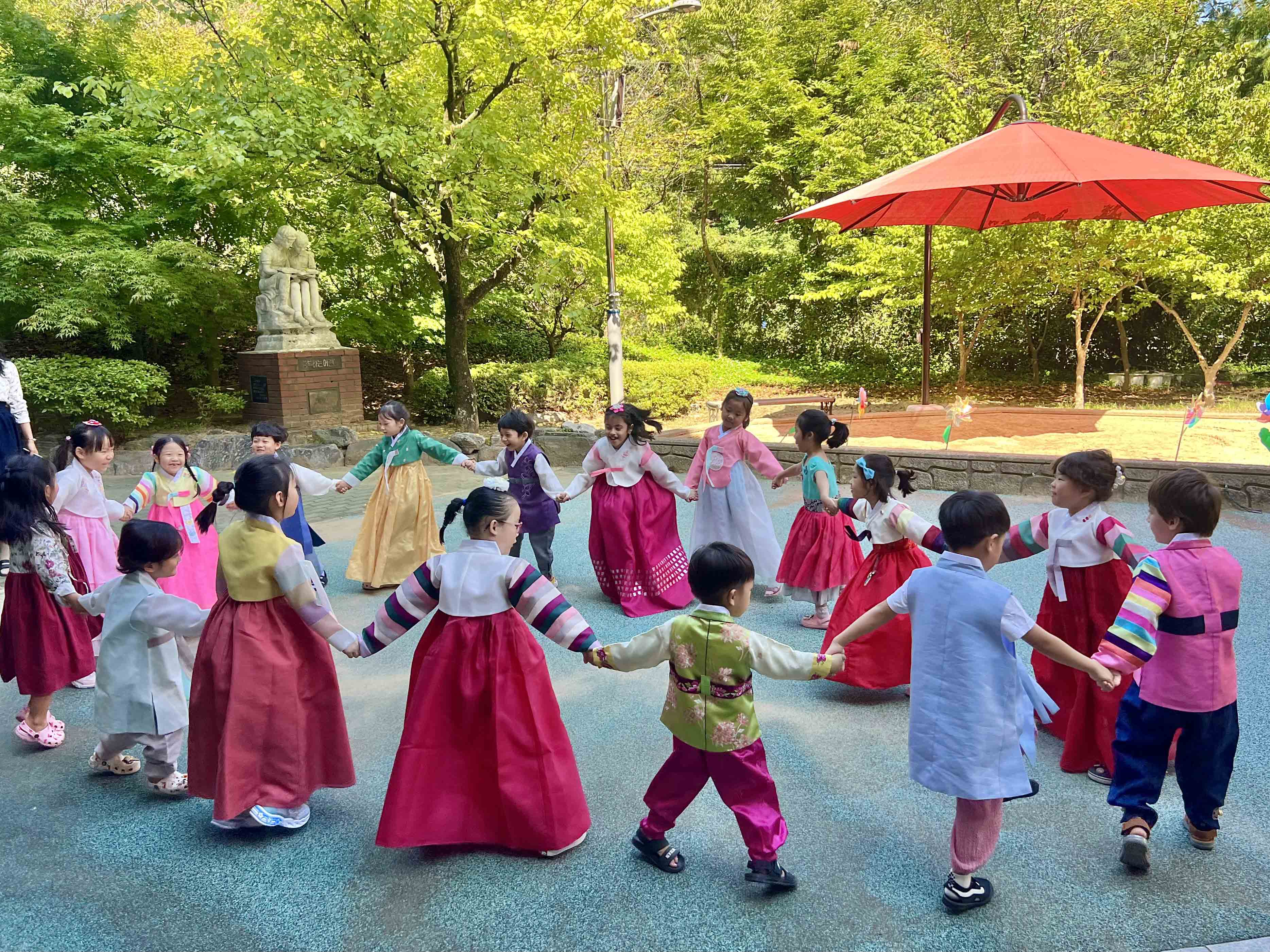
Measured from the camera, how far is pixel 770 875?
2891 millimetres

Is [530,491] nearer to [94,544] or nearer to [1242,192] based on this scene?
[94,544]

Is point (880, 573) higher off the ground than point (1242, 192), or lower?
lower

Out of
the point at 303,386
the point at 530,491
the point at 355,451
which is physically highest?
the point at 303,386

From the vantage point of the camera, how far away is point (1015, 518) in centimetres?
808

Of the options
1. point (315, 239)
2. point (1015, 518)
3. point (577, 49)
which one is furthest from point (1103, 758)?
point (315, 239)

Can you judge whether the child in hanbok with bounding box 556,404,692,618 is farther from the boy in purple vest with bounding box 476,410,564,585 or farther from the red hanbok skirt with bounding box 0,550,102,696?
the red hanbok skirt with bounding box 0,550,102,696

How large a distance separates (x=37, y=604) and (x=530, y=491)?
9.77 feet

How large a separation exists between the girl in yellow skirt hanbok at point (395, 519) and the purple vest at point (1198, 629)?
15.5 feet

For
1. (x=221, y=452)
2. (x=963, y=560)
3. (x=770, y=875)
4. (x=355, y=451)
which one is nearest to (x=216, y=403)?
(x=221, y=452)

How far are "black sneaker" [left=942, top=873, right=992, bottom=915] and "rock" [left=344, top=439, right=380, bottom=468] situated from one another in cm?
1116

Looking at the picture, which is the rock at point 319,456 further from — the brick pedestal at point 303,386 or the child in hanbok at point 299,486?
the child in hanbok at point 299,486

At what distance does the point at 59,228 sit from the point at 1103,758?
602 inches

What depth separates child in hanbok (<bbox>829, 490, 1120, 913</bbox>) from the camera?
281 centimetres

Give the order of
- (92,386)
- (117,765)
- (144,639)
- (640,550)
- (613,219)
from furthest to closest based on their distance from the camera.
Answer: (613,219) → (92,386) → (640,550) → (117,765) → (144,639)
